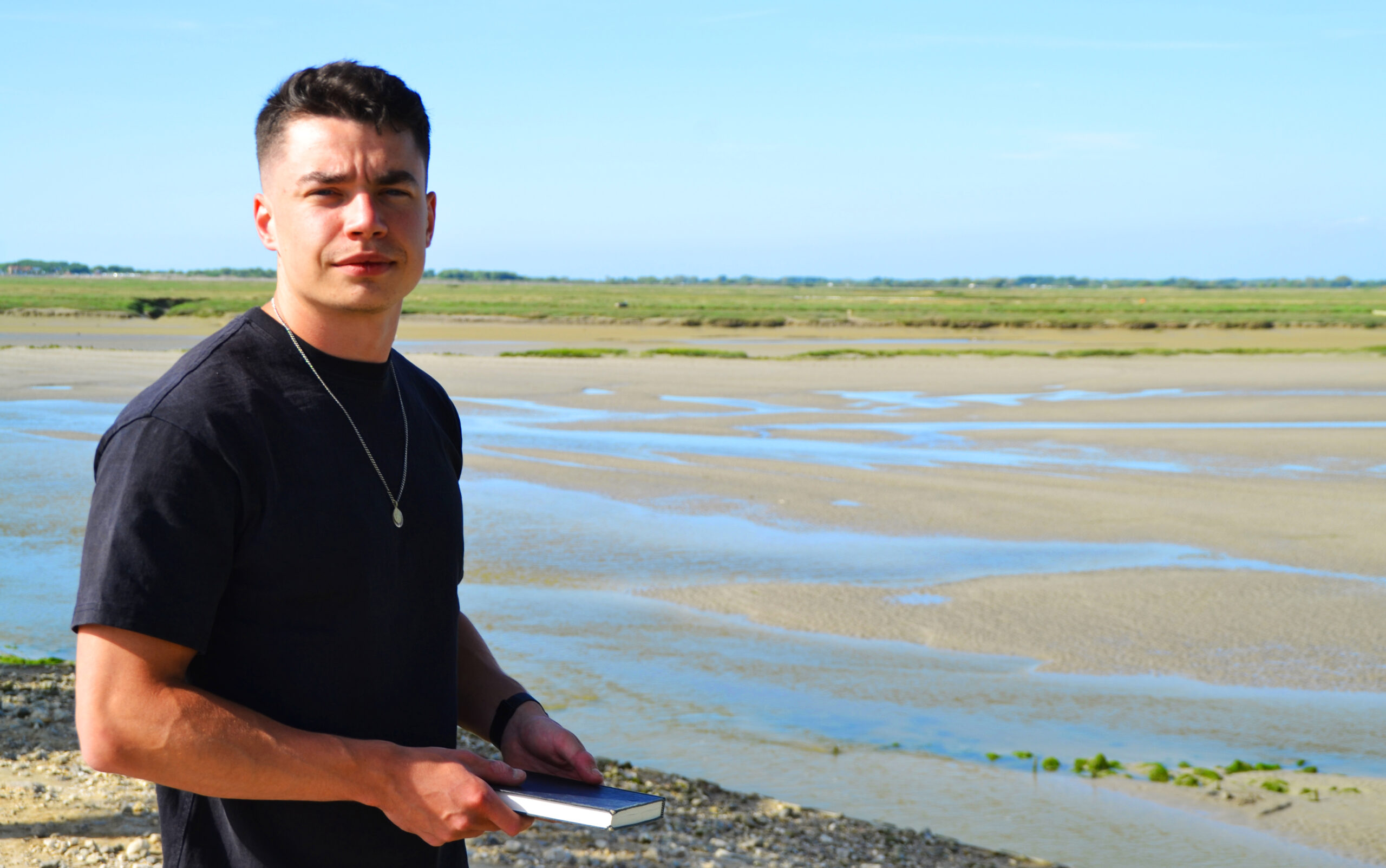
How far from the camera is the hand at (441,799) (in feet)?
5.76

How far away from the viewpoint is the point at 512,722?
227cm

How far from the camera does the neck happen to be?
198cm

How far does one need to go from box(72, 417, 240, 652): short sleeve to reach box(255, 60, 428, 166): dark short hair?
541mm

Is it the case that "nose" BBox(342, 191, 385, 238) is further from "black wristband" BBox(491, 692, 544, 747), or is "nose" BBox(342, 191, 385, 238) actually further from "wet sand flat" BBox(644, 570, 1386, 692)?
"wet sand flat" BBox(644, 570, 1386, 692)

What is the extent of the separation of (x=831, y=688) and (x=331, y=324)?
21.5ft

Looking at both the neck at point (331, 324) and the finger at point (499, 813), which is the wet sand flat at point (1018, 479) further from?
the neck at point (331, 324)

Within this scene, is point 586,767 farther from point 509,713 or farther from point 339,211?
point 339,211

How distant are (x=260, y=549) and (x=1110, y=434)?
66.7 feet

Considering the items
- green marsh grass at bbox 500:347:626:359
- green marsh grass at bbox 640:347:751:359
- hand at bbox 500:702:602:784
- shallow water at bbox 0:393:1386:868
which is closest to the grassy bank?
green marsh grass at bbox 640:347:751:359

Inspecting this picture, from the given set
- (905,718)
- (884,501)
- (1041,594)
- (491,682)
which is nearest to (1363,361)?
(884,501)

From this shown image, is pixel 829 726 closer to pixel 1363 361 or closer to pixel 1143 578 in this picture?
pixel 1143 578

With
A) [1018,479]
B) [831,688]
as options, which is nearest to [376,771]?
[831,688]

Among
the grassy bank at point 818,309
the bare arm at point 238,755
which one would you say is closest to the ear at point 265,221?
the bare arm at point 238,755

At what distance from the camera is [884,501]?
1448 centimetres
